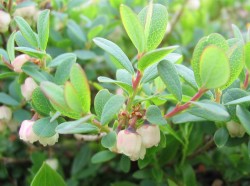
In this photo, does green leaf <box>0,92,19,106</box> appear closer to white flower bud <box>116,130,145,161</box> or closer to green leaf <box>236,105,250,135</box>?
white flower bud <box>116,130,145,161</box>

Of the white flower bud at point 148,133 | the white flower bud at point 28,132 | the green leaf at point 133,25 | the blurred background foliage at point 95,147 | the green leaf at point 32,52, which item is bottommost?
the blurred background foliage at point 95,147

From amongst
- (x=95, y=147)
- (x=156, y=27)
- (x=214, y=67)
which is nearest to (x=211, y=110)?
(x=214, y=67)

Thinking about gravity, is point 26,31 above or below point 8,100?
above

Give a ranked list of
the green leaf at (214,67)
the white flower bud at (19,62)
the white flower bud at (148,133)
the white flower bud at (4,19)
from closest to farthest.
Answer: the green leaf at (214,67) → the white flower bud at (148,133) → the white flower bud at (19,62) → the white flower bud at (4,19)

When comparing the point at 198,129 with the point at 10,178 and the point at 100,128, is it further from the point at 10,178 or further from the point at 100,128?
the point at 10,178

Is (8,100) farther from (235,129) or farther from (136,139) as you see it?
(235,129)

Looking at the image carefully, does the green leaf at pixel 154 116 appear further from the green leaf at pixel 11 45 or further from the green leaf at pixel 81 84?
the green leaf at pixel 11 45

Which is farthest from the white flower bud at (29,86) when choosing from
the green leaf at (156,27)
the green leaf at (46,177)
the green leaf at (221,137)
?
the green leaf at (221,137)
